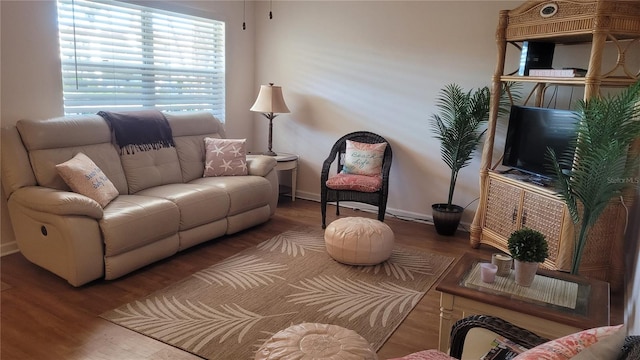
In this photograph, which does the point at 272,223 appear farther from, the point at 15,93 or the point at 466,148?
the point at 15,93

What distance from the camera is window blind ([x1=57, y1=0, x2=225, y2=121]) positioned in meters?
3.72

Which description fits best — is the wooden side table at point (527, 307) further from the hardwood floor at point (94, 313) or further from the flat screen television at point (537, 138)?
the flat screen television at point (537, 138)

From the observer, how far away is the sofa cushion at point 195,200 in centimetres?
350

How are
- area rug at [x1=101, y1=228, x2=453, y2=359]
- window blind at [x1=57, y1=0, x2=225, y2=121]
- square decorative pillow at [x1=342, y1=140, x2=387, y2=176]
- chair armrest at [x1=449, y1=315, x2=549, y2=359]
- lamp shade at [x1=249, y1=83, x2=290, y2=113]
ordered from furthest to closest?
A: lamp shade at [x1=249, y1=83, x2=290, y2=113] → square decorative pillow at [x1=342, y1=140, x2=387, y2=176] → window blind at [x1=57, y1=0, x2=225, y2=121] → area rug at [x1=101, y1=228, x2=453, y2=359] → chair armrest at [x1=449, y1=315, x2=549, y2=359]

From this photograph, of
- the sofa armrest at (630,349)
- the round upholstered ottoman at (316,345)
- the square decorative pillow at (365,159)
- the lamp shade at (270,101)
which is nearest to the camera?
the sofa armrest at (630,349)

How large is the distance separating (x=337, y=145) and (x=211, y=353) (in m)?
2.89

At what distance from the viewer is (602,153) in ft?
8.45

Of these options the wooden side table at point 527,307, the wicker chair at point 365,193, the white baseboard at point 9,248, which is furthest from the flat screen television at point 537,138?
the white baseboard at point 9,248

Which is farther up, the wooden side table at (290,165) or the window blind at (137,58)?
the window blind at (137,58)

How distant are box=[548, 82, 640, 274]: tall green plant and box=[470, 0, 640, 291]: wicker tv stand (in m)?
0.35

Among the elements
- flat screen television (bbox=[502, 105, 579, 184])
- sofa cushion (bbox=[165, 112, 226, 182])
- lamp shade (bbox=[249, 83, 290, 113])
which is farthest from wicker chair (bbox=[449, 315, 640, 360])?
lamp shade (bbox=[249, 83, 290, 113])

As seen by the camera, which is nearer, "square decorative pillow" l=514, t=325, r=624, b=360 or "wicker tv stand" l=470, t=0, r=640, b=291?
"square decorative pillow" l=514, t=325, r=624, b=360

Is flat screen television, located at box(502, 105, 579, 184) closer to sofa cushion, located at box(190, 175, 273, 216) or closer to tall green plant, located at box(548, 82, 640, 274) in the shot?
tall green plant, located at box(548, 82, 640, 274)

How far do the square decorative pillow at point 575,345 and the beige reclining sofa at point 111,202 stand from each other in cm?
259
